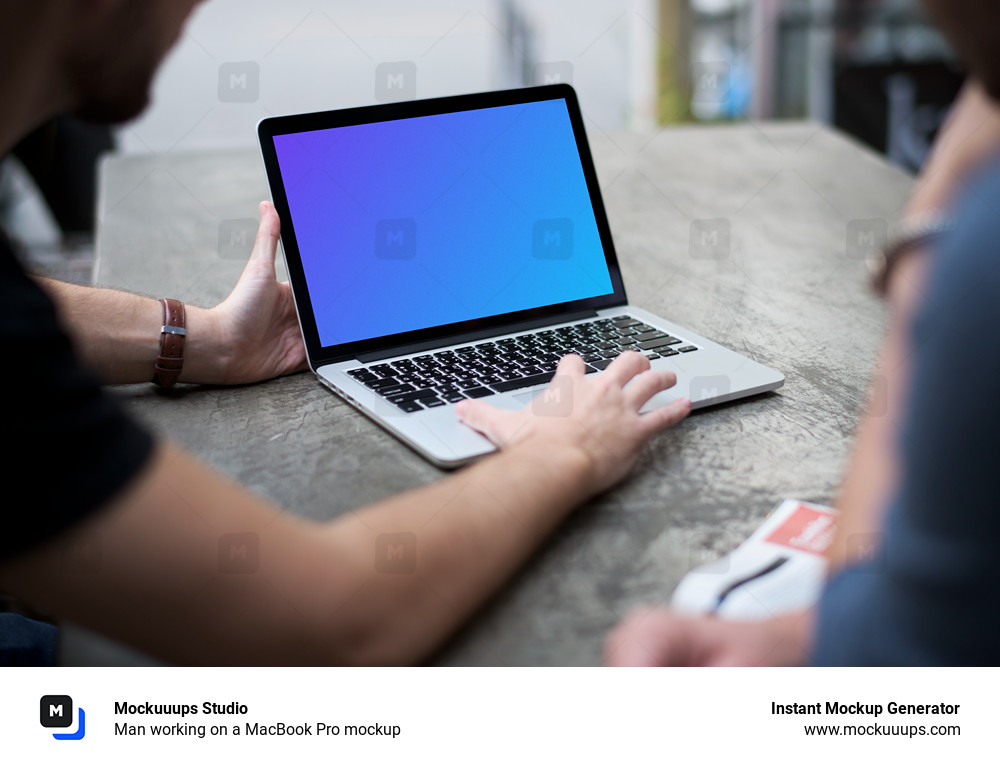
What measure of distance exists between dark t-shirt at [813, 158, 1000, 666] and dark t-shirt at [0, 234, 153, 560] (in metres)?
0.46

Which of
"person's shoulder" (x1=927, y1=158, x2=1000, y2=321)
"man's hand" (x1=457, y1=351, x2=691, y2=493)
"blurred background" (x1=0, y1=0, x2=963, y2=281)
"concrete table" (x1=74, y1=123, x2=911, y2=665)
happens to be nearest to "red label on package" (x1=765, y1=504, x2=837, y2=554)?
"concrete table" (x1=74, y1=123, x2=911, y2=665)

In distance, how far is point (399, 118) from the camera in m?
1.15

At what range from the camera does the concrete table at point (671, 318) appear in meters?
0.75

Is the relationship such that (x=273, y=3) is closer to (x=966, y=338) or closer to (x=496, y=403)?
(x=496, y=403)

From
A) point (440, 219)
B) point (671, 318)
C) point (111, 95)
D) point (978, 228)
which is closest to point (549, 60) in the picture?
point (671, 318)

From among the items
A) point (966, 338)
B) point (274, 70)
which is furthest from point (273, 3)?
point (966, 338)

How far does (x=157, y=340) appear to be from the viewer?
3.65 ft

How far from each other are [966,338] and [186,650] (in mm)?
515

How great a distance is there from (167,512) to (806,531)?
0.52m

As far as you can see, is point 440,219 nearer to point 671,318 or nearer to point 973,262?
point 671,318

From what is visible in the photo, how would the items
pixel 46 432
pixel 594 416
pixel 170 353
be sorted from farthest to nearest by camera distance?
pixel 170 353 → pixel 594 416 → pixel 46 432

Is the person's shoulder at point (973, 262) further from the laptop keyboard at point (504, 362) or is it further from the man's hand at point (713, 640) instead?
the laptop keyboard at point (504, 362)

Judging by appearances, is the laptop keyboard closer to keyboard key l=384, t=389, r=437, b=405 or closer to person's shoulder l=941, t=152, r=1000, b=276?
keyboard key l=384, t=389, r=437, b=405

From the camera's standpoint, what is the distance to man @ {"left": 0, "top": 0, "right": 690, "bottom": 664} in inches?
22.2
